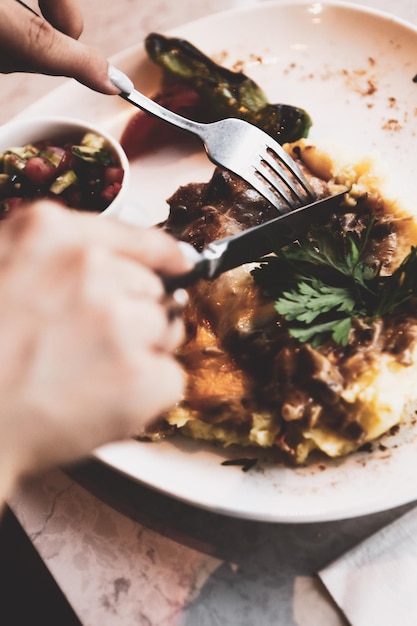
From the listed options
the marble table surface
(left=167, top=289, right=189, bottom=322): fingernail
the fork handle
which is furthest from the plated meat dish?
(left=167, top=289, right=189, bottom=322): fingernail

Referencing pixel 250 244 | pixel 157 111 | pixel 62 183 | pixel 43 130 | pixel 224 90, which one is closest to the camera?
pixel 250 244

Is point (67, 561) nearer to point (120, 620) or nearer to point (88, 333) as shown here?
point (120, 620)

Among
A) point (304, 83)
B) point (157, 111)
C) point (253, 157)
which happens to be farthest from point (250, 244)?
point (304, 83)

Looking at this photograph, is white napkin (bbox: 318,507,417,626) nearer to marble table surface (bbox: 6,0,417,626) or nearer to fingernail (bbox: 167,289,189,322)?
marble table surface (bbox: 6,0,417,626)

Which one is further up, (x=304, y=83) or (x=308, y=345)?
(x=304, y=83)

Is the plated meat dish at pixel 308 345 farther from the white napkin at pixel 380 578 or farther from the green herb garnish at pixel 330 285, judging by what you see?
the white napkin at pixel 380 578

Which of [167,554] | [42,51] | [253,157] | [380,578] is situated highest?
[42,51]

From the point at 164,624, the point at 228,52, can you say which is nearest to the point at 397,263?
the point at 164,624

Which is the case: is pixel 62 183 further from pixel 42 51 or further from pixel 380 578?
pixel 380 578
